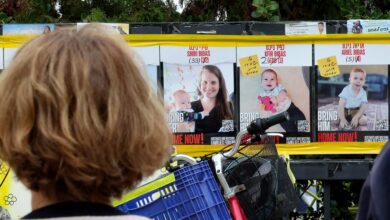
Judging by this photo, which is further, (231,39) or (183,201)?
(231,39)

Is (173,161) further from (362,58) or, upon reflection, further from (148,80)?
(362,58)

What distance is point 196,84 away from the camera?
5312 millimetres

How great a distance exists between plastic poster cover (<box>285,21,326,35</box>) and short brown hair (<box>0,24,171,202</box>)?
3.91m

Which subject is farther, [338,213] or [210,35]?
[338,213]

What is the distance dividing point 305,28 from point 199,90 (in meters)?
0.96

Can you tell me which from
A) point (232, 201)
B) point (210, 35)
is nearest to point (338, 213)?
point (210, 35)

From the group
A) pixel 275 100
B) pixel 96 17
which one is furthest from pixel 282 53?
pixel 96 17

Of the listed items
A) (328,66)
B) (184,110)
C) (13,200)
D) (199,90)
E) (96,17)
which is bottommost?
(13,200)

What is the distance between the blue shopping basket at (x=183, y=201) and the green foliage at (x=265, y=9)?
9.55ft

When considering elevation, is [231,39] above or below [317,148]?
above

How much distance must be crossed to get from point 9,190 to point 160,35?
1679mm

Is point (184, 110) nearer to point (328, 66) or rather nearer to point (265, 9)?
point (328, 66)

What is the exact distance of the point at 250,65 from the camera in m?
5.30

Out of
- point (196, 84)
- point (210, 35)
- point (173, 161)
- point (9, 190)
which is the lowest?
point (9, 190)
